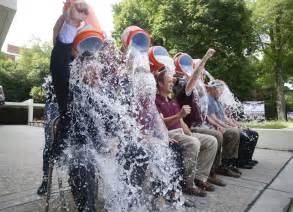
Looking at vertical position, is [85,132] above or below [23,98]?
below

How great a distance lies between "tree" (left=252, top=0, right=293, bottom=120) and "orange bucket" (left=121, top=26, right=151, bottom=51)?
20147 mm

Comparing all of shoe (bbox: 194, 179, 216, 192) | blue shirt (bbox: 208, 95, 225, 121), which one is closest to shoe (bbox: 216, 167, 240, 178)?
blue shirt (bbox: 208, 95, 225, 121)

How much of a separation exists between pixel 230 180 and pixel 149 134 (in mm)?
2038

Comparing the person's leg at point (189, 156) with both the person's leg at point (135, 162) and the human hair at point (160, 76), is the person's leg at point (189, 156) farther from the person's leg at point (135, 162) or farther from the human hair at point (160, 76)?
the person's leg at point (135, 162)

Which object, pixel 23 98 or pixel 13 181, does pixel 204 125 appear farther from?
pixel 23 98

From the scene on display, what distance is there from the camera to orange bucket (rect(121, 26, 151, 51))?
357 centimetres

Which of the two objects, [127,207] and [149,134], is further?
[149,134]

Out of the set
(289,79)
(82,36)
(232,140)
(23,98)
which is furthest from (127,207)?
(23,98)

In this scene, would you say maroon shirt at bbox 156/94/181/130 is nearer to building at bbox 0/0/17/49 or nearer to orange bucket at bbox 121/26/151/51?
orange bucket at bbox 121/26/151/51

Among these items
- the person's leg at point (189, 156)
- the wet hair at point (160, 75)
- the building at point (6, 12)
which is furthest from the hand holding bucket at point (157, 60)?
the building at point (6, 12)

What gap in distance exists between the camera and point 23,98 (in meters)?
32.8

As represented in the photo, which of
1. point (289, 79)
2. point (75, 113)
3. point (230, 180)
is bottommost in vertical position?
point (230, 180)

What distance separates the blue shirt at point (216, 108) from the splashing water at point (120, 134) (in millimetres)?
1950

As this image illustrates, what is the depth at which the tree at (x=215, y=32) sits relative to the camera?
19.2 metres
